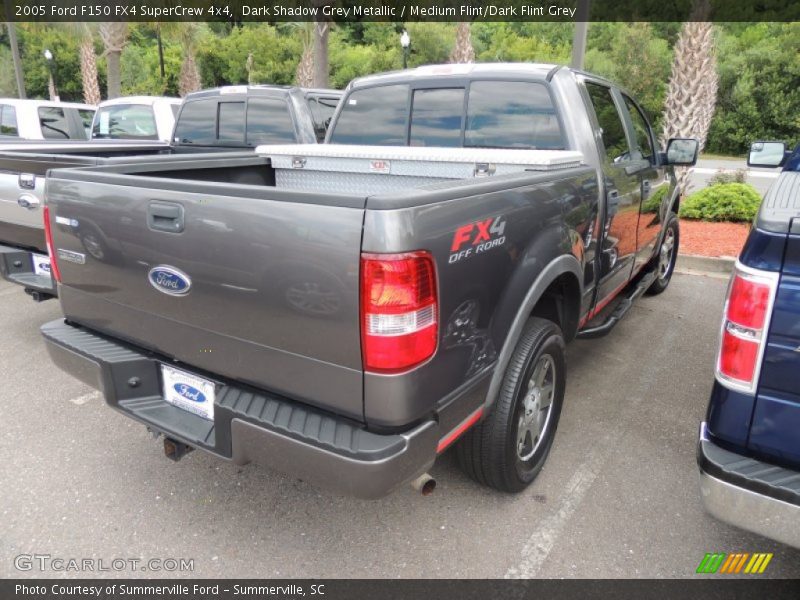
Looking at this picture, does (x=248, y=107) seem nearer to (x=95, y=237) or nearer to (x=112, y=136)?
(x=112, y=136)

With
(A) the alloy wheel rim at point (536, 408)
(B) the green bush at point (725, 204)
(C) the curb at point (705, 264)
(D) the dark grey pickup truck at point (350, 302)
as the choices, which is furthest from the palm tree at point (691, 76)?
(A) the alloy wheel rim at point (536, 408)

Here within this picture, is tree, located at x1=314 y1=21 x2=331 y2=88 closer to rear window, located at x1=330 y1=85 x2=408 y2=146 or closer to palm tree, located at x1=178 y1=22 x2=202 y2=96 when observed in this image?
rear window, located at x1=330 y1=85 x2=408 y2=146

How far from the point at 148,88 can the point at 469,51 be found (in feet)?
96.4

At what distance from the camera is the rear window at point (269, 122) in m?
6.48

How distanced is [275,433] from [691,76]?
422 inches

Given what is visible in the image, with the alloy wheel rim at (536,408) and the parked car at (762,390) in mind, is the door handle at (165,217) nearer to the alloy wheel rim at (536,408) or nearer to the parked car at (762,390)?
the alloy wheel rim at (536,408)

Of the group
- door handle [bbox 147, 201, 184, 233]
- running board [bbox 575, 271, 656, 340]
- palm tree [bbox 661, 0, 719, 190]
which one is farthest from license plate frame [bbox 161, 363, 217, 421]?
palm tree [bbox 661, 0, 719, 190]

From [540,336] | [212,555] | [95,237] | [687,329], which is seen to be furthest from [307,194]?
[687,329]

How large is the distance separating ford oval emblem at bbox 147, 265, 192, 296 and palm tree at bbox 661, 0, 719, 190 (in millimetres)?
9412

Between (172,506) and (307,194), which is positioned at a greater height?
(307,194)

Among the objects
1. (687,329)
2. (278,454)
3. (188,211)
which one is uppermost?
(188,211)

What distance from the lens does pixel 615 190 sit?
3602 mm

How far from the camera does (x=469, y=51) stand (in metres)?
14.6

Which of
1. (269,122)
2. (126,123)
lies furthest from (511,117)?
(126,123)
